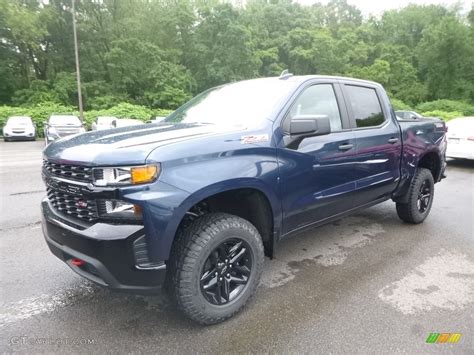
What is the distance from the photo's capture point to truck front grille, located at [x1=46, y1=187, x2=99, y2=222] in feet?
7.45

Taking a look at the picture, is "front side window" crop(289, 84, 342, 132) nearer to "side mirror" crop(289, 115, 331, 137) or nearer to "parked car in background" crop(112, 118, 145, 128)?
"side mirror" crop(289, 115, 331, 137)

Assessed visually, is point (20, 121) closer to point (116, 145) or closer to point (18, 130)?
point (18, 130)

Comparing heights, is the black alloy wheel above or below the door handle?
below

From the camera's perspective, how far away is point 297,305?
9.53 ft

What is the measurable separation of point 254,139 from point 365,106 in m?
1.88

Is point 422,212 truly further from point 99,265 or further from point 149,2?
point 149,2

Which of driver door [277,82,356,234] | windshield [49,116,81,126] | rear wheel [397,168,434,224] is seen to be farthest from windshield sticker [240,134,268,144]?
windshield [49,116,81,126]

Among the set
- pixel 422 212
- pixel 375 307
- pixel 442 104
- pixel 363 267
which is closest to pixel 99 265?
pixel 375 307

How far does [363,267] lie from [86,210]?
8.81ft

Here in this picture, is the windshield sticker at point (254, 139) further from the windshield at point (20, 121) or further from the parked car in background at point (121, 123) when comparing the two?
the windshield at point (20, 121)

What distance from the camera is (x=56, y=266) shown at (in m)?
3.57

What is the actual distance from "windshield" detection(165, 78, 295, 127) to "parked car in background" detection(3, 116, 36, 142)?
738 inches

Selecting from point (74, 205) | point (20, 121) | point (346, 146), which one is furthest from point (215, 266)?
point (20, 121)

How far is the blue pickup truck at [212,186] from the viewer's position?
2.20 metres
